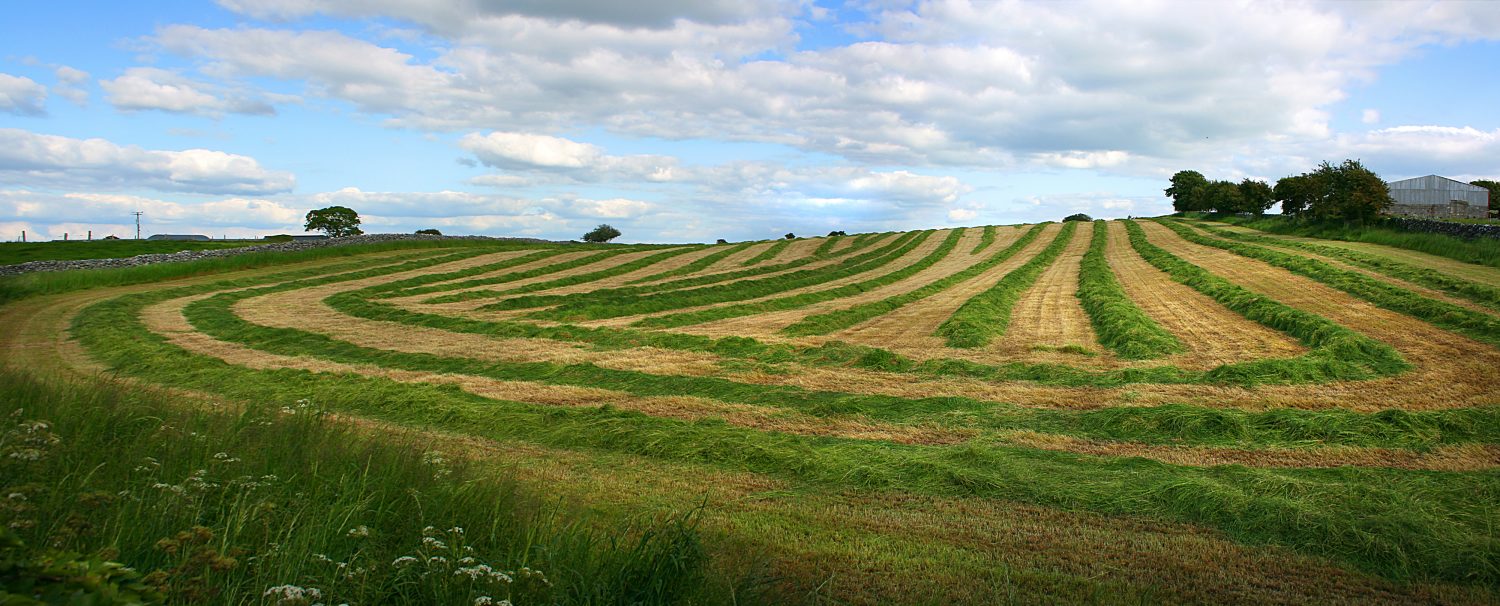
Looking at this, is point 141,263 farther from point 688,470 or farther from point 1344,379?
point 1344,379

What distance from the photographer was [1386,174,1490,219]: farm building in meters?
60.1

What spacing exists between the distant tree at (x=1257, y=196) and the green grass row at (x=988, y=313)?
32.6m

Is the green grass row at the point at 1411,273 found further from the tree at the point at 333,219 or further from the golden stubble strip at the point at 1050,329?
the tree at the point at 333,219

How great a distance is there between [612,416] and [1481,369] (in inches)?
513

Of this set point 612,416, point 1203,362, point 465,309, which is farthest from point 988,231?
point 612,416

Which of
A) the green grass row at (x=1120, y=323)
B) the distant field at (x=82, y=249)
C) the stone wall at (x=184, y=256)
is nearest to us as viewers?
the green grass row at (x=1120, y=323)

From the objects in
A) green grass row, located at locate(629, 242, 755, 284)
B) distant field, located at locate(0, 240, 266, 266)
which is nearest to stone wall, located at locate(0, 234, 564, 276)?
distant field, located at locate(0, 240, 266, 266)

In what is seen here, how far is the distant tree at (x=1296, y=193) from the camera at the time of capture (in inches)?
1801

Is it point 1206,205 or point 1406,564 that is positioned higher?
point 1206,205

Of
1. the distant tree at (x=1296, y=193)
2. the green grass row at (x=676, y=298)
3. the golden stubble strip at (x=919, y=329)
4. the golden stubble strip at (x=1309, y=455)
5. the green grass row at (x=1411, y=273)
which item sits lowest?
the golden stubble strip at (x=1309, y=455)

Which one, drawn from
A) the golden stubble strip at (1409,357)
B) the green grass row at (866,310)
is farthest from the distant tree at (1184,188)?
the golden stubble strip at (1409,357)

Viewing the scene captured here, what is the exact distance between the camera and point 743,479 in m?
8.66

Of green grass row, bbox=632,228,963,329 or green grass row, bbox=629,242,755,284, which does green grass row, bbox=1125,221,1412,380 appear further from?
green grass row, bbox=629,242,755,284

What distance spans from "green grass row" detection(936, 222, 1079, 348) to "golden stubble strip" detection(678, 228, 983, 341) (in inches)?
127
